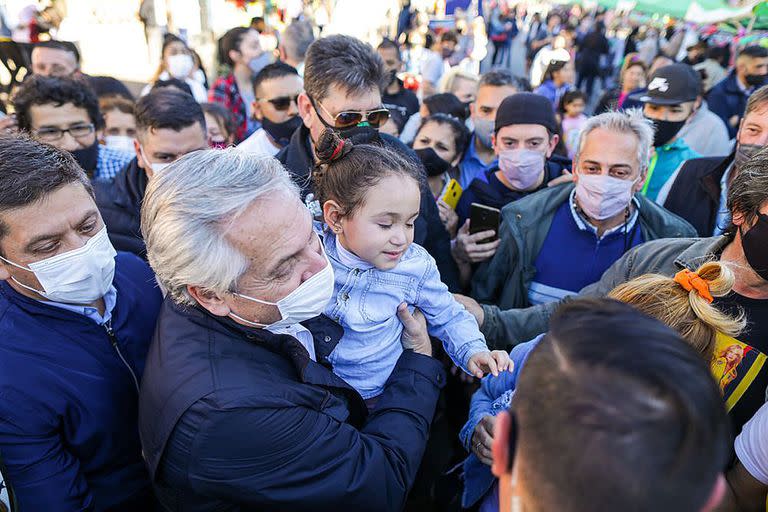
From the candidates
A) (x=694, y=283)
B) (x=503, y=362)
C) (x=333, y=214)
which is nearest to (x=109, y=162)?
(x=333, y=214)

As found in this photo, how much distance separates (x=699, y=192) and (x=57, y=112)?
4.74 metres

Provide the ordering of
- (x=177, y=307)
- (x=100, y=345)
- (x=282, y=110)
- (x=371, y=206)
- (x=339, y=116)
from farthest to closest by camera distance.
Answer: (x=282, y=110)
(x=339, y=116)
(x=371, y=206)
(x=100, y=345)
(x=177, y=307)

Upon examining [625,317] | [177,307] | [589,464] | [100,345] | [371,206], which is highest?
[625,317]

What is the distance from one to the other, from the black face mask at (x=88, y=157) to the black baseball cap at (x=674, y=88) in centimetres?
461

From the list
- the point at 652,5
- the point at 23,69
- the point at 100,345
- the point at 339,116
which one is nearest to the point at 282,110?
the point at 339,116

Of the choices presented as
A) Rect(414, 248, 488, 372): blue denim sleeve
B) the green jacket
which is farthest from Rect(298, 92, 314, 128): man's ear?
the green jacket

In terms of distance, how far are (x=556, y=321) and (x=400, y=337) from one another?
135 centimetres

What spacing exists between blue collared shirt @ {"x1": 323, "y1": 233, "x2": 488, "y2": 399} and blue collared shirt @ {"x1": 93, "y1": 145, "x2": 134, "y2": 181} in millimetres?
2735

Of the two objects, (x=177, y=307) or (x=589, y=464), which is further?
(x=177, y=307)

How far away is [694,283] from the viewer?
5.38 ft

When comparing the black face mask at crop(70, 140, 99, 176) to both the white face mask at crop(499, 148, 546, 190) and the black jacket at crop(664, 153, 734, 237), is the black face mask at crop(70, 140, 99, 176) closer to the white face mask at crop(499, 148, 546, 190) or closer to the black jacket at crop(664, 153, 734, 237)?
the white face mask at crop(499, 148, 546, 190)

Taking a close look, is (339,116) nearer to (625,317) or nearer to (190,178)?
(190,178)

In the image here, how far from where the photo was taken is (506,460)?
0.92 meters

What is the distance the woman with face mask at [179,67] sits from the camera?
6.84m
